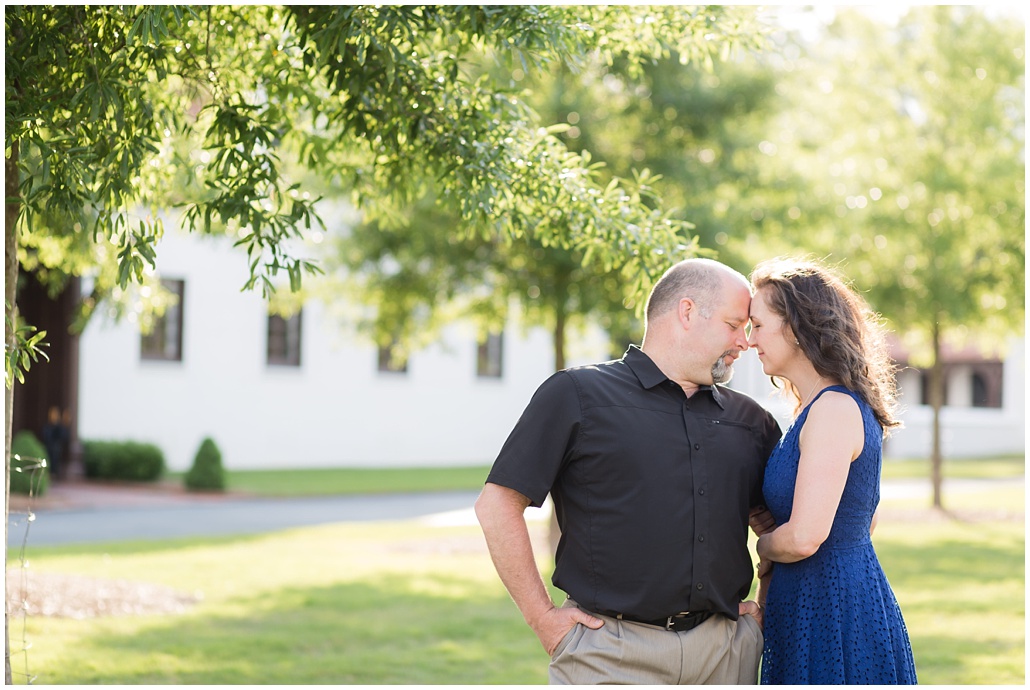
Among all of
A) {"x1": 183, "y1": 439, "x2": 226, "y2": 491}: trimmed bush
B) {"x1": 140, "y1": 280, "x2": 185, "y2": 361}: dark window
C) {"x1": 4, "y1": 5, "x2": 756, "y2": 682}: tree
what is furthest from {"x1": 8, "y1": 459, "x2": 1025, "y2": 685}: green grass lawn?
{"x1": 140, "y1": 280, "x2": 185, "y2": 361}: dark window

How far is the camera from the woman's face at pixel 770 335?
12.6 feet

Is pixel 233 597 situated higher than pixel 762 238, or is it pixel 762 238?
pixel 762 238

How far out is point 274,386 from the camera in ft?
89.3

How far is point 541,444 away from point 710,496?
580mm

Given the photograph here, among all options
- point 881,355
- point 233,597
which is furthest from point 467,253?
point 881,355

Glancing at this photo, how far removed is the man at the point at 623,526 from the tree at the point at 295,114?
1659mm

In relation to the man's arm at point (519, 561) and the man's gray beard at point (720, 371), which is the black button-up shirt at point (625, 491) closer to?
the man's arm at point (519, 561)

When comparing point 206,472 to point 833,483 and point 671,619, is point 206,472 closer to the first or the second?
point 671,619

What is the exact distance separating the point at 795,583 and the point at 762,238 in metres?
9.89

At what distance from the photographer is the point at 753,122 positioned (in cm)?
1345

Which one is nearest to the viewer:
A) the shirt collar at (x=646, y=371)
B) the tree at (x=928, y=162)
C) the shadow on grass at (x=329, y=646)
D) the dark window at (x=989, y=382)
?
the shirt collar at (x=646, y=371)

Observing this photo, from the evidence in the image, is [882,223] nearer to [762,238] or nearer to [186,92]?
[762,238]

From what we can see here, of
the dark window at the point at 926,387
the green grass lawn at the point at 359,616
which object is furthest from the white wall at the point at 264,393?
the dark window at the point at 926,387

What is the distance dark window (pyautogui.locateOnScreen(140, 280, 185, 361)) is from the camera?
83.4ft
